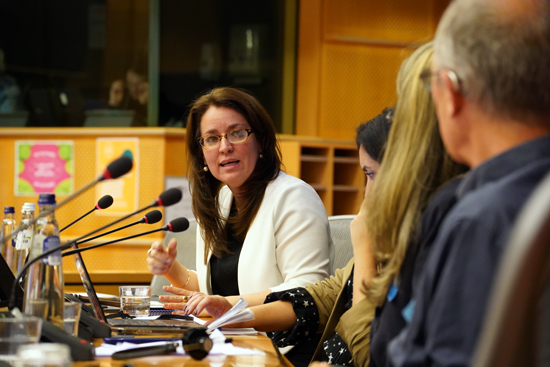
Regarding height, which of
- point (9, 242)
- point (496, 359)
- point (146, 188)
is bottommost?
point (146, 188)

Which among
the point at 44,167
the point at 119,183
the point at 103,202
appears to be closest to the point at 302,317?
the point at 103,202

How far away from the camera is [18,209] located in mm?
4523

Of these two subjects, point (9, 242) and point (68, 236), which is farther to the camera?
point (68, 236)

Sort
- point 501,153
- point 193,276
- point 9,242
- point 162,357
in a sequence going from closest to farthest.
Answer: point 501,153 < point 162,357 < point 9,242 < point 193,276

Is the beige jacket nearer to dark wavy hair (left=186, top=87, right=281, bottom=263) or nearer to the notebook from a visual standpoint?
the notebook

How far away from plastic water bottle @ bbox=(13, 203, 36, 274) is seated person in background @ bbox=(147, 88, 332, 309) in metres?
0.36

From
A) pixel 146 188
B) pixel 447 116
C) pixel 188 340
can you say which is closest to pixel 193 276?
pixel 188 340

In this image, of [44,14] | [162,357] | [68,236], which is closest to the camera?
[162,357]

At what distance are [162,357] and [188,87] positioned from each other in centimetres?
469

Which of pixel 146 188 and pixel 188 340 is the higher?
pixel 188 340

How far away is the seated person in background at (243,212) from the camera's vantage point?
6.27ft

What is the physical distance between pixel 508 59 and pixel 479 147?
0.12m

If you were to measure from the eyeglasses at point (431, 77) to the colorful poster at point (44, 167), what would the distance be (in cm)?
405

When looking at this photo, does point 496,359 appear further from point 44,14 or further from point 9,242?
point 44,14
